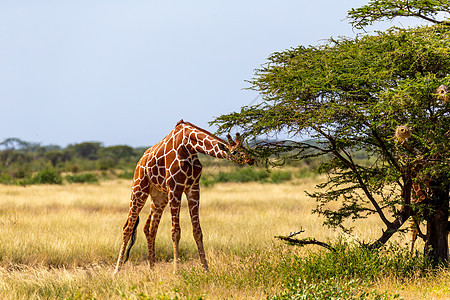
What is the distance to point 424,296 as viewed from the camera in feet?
23.0

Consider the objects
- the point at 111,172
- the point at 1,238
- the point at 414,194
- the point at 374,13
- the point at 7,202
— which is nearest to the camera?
the point at 374,13

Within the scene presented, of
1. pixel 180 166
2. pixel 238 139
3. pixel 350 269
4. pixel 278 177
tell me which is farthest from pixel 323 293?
pixel 278 177

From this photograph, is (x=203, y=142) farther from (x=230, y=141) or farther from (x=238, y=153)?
(x=238, y=153)

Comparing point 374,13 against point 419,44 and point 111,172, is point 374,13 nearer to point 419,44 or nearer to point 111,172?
point 419,44

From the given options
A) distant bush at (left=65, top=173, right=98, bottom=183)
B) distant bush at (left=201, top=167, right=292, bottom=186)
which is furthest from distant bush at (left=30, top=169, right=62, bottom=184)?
distant bush at (left=201, top=167, right=292, bottom=186)

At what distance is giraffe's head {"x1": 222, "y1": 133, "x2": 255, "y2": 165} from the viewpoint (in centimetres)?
719

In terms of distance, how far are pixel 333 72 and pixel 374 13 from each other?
157 cm

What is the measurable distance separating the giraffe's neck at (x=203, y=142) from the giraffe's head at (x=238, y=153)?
0.12 m

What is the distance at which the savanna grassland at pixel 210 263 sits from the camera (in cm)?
704

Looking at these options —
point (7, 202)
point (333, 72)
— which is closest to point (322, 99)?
point (333, 72)

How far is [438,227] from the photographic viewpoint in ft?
30.1

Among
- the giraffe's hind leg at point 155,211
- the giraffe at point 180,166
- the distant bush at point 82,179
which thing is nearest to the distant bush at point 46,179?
the distant bush at point 82,179

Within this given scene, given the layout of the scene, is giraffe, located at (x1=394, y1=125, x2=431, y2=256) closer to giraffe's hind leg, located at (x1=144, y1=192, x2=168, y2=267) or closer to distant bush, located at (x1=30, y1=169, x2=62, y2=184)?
giraffe's hind leg, located at (x1=144, y1=192, x2=168, y2=267)

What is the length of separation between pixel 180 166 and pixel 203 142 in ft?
1.97
